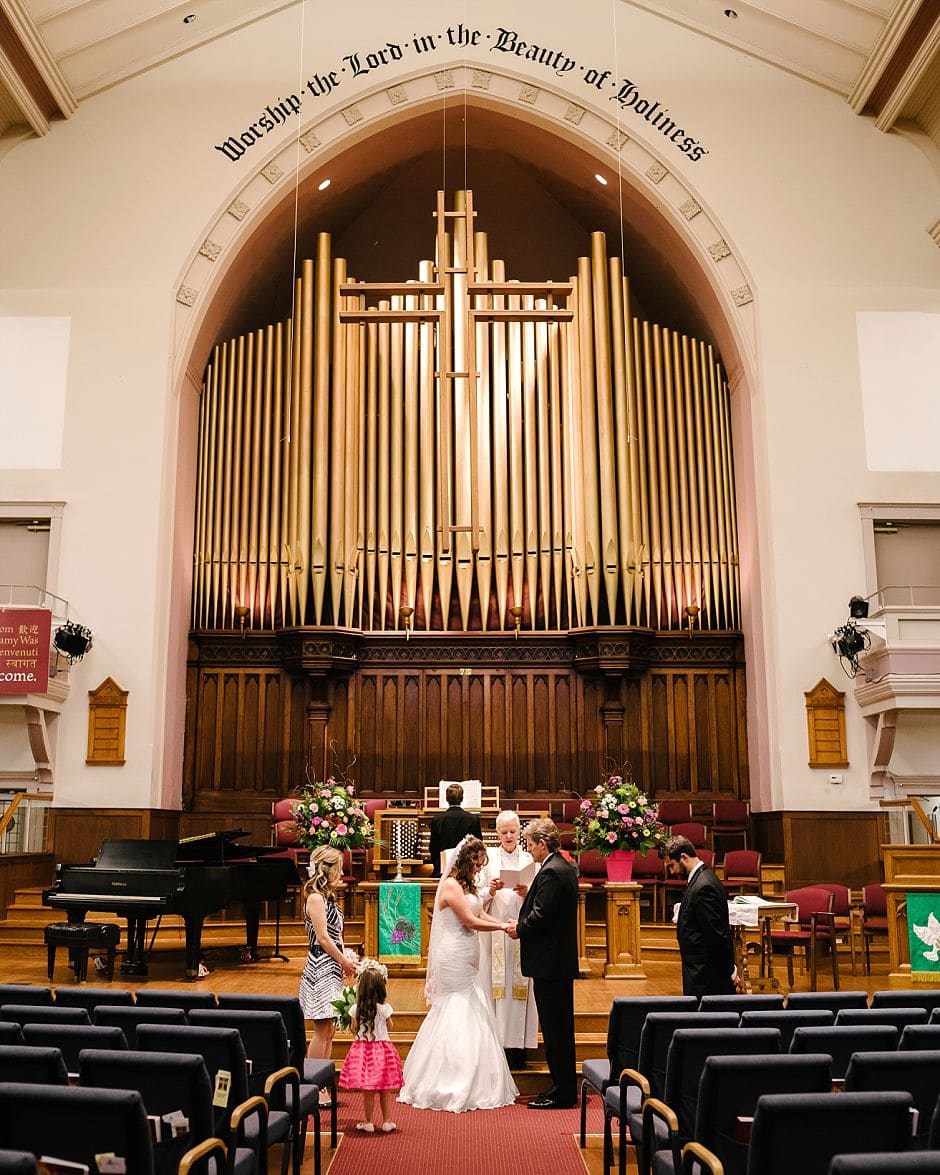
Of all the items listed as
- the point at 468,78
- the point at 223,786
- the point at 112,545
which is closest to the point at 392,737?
the point at 223,786

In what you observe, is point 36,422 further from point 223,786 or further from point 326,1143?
point 326,1143

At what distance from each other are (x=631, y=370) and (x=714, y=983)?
927cm

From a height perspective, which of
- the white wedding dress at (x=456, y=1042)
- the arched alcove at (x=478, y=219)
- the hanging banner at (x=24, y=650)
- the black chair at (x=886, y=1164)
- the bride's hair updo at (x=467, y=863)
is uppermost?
the arched alcove at (x=478, y=219)

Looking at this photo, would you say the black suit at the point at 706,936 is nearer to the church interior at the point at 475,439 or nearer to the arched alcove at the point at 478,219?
the church interior at the point at 475,439

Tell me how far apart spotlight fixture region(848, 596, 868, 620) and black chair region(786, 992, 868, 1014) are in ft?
23.8

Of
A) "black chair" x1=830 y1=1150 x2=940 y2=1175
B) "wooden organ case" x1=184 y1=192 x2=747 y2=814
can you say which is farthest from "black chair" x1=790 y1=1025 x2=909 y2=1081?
"wooden organ case" x1=184 y1=192 x2=747 y2=814

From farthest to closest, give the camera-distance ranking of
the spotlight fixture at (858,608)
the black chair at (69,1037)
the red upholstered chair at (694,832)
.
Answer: the spotlight fixture at (858,608)
the red upholstered chair at (694,832)
the black chair at (69,1037)

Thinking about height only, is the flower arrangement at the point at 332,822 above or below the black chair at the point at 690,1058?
above

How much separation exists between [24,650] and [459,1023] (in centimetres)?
714

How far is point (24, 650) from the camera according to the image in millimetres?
11336

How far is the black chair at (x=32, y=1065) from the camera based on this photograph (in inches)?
135

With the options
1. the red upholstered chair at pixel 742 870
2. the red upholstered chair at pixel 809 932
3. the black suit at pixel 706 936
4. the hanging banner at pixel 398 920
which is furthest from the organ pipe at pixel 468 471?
the black suit at pixel 706 936

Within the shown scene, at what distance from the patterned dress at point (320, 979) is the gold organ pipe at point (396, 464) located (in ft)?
24.0

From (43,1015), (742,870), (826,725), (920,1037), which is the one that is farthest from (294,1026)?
(826,725)
